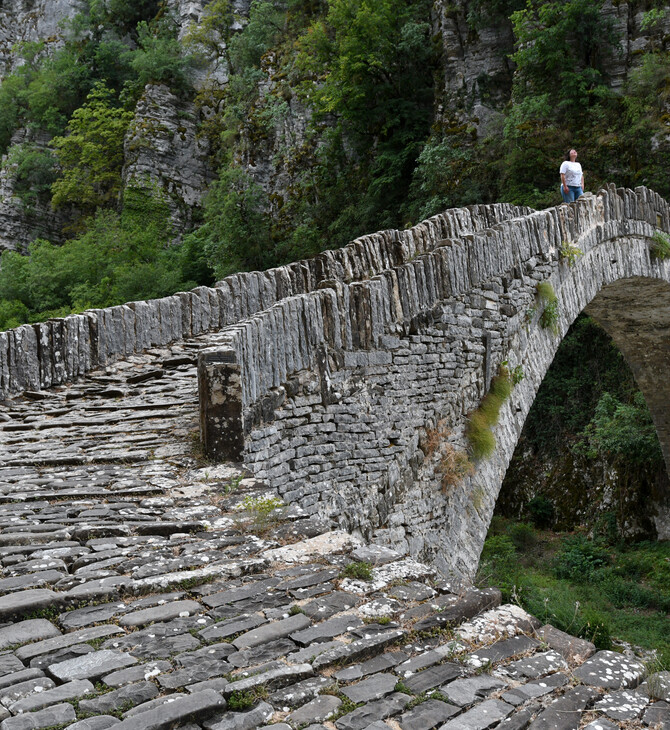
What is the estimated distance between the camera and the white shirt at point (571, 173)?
9.46 meters

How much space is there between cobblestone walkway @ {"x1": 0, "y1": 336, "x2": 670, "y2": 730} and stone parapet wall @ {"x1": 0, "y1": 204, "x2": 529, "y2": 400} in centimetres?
191

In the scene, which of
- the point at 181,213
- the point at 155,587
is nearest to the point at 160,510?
Answer: the point at 155,587

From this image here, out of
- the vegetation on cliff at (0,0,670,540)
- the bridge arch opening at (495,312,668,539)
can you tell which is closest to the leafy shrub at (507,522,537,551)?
the bridge arch opening at (495,312,668,539)

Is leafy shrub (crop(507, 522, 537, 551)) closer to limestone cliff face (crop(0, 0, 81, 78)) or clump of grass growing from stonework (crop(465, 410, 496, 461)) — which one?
clump of grass growing from stonework (crop(465, 410, 496, 461))

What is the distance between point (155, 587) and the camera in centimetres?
225

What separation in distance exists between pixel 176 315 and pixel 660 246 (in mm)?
7447

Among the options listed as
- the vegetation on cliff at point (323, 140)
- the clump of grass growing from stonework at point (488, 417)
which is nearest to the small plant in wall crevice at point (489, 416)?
the clump of grass growing from stonework at point (488, 417)

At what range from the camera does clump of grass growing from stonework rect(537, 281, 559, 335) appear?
6.87 m

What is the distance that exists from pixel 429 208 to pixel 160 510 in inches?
505

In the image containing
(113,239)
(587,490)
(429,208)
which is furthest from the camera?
(113,239)

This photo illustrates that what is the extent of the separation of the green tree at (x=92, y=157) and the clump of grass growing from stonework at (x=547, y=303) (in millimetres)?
20753

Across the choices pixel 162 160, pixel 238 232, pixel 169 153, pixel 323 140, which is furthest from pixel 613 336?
pixel 169 153

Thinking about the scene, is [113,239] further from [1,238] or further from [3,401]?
[3,401]

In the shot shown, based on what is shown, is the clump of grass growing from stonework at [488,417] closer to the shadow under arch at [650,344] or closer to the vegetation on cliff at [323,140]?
the shadow under arch at [650,344]
